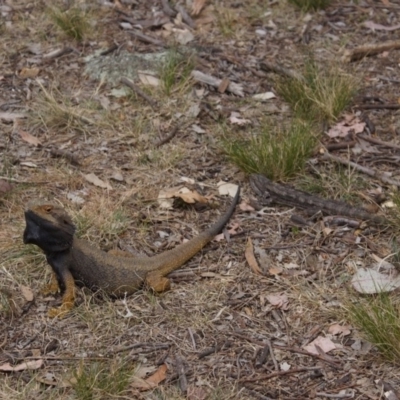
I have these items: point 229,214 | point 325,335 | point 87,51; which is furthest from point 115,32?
point 325,335

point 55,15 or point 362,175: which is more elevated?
point 55,15

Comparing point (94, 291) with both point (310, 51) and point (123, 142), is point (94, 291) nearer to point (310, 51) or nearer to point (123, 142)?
point (123, 142)

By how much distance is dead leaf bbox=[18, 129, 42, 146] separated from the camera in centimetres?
623

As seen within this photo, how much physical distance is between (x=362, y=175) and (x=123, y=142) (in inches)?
67.6

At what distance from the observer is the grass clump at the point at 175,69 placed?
6.68 metres

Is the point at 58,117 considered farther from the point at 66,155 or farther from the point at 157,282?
the point at 157,282

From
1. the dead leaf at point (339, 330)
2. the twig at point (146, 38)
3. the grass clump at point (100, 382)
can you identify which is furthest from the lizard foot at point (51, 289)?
the twig at point (146, 38)

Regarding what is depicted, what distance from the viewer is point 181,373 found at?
436cm

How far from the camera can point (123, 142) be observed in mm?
6254

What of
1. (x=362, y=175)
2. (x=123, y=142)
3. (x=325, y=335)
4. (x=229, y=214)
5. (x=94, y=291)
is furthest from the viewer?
(x=123, y=142)

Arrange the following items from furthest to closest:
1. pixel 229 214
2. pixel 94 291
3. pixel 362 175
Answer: pixel 362 175
pixel 229 214
pixel 94 291

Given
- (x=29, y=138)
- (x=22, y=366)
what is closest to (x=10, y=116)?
(x=29, y=138)

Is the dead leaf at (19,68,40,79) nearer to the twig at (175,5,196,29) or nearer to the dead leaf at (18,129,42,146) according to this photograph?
the dead leaf at (18,129,42,146)

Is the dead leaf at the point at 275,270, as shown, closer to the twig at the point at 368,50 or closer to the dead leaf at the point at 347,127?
the dead leaf at the point at 347,127
